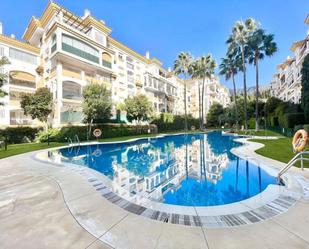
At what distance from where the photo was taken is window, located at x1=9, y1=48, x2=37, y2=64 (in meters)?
20.5

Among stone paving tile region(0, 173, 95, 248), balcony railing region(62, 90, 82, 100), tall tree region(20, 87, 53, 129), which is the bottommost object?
stone paving tile region(0, 173, 95, 248)

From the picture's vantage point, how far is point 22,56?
70.9 feet

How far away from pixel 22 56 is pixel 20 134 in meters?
11.6

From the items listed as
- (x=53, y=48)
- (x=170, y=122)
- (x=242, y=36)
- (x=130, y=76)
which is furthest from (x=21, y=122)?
(x=242, y=36)

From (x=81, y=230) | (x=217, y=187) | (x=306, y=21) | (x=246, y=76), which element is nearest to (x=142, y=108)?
(x=246, y=76)

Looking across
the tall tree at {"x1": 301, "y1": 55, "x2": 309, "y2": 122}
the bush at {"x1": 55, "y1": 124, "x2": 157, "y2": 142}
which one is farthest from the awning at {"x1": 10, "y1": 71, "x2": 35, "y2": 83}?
the tall tree at {"x1": 301, "y1": 55, "x2": 309, "y2": 122}

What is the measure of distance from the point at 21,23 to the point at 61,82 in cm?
1550

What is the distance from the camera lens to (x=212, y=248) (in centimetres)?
219

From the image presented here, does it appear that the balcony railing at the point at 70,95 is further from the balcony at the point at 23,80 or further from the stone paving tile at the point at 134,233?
the stone paving tile at the point at 134,233

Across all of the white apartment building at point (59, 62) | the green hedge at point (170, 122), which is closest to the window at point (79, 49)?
the white apartment building at point (59, 62)

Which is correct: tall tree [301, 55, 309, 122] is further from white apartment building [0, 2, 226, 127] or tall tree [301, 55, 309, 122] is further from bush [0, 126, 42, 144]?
bush [0, 126, 42, 144]

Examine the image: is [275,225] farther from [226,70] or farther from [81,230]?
[226,70]

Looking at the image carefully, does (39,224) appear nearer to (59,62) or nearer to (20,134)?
(20,134)

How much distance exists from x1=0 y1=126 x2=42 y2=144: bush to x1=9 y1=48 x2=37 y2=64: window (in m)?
10.3
